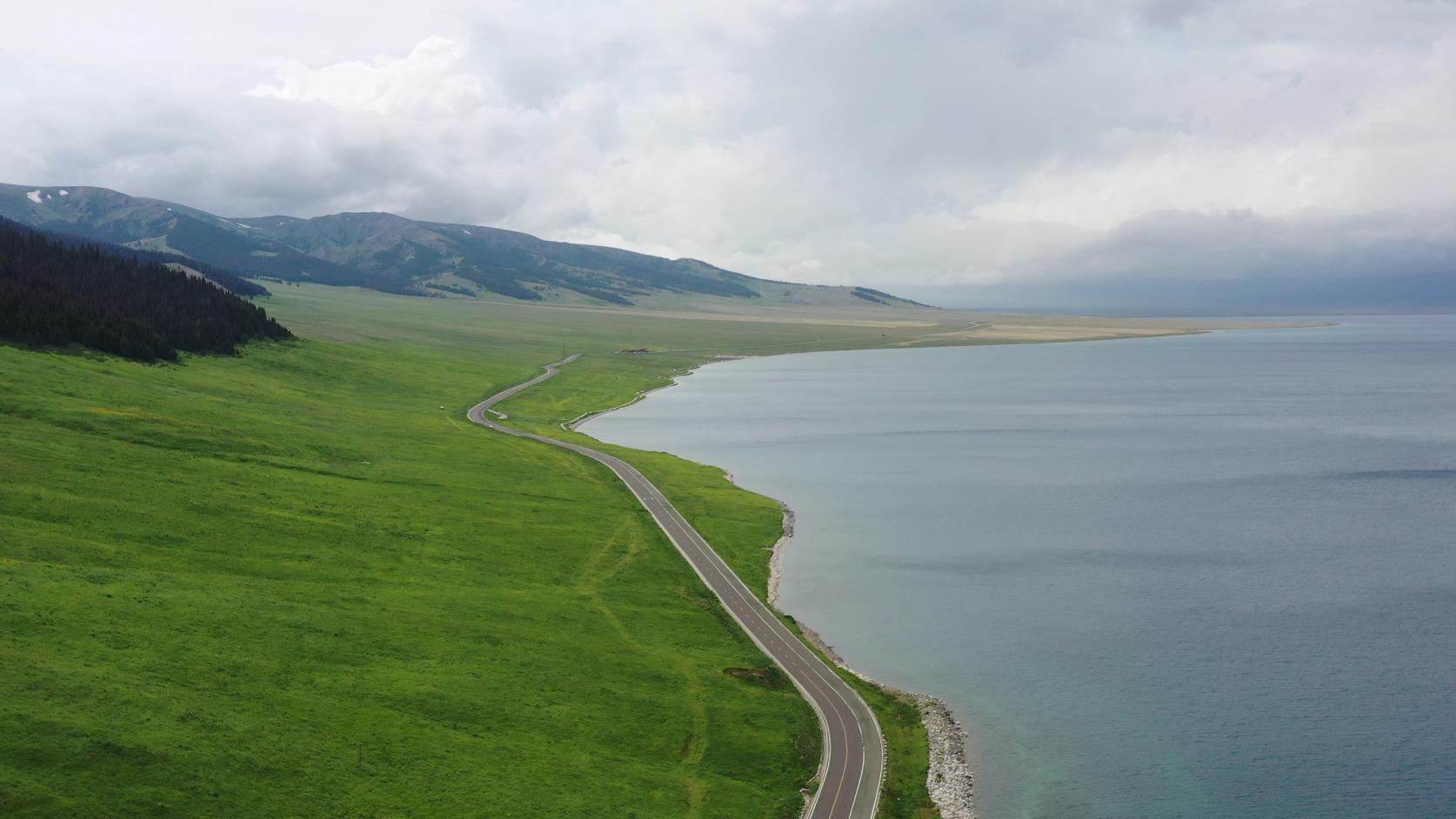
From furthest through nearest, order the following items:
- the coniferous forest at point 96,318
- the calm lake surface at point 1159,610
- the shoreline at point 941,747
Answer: the coniferous forest at point 96,318, the calm lake surface at point 1159,610, the shoreline at point 941,747

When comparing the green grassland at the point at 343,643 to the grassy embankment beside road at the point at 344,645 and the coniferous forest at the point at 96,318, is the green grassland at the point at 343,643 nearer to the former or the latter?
the grassy embankment beside road at the point at 344,645

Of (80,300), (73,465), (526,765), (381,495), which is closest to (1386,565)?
(526,765)

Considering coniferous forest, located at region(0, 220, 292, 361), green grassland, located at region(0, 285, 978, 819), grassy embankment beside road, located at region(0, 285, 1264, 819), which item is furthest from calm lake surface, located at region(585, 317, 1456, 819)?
coniferous forest, located at region(0, 220, 292, 361)

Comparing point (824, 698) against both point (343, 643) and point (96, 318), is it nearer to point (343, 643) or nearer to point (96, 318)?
point (343, 643)

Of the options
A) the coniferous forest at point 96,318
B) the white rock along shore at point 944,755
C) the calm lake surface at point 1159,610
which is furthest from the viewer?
the coniferous forest at point 96,318

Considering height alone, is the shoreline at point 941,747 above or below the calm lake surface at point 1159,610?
below

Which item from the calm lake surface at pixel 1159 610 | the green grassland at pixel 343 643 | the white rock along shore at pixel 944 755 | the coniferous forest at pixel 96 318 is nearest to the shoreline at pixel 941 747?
the white rock along shore at pixel 944 755

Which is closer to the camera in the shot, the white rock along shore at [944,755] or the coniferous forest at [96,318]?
the white rock along shore at [944,755]

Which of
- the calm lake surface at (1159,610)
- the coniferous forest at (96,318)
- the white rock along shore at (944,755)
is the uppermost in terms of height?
the coniferous forest at (96,318)
